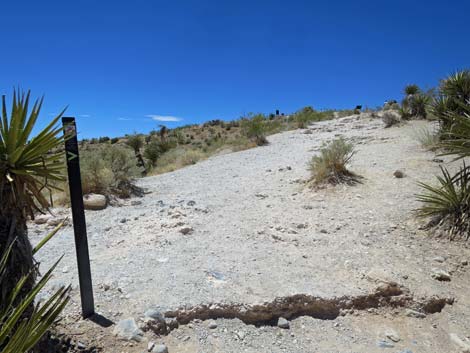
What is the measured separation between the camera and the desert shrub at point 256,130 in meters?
14.6

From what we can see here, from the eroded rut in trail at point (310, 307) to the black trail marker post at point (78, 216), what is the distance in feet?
2.35

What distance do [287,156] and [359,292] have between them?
7765mm

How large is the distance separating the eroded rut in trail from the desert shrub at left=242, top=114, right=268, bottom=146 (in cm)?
1133

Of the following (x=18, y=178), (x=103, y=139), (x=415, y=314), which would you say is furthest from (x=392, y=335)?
(x=103, y=139)

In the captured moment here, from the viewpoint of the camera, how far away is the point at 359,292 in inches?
138

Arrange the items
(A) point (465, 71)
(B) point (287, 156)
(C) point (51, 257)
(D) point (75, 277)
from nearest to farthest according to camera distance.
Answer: (D) point (75, 277)
(C) point (51, 257)
(A) point (465, 71)
(B) point (287, 156)

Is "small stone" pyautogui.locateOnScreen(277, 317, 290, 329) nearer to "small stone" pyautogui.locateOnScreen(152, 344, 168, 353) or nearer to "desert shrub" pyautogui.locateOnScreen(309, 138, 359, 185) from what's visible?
"small stone" pyautogui.locateOnScreen(152, 344, 168, 353)

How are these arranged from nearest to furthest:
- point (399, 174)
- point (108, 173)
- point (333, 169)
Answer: point (399, 174), point (333, 169), point (108, 173)

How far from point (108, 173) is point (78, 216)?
16.6ft

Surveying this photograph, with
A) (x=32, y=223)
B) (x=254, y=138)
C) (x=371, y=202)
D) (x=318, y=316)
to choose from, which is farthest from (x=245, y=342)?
(x=254, y=138)

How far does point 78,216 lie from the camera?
2877mm

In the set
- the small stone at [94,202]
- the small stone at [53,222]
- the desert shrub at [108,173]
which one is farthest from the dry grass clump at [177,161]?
the small stone at [53,222]

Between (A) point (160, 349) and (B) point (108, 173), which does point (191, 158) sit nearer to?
(B) point (108, 173)

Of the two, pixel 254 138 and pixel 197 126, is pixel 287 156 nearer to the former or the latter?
pixel 254 138
